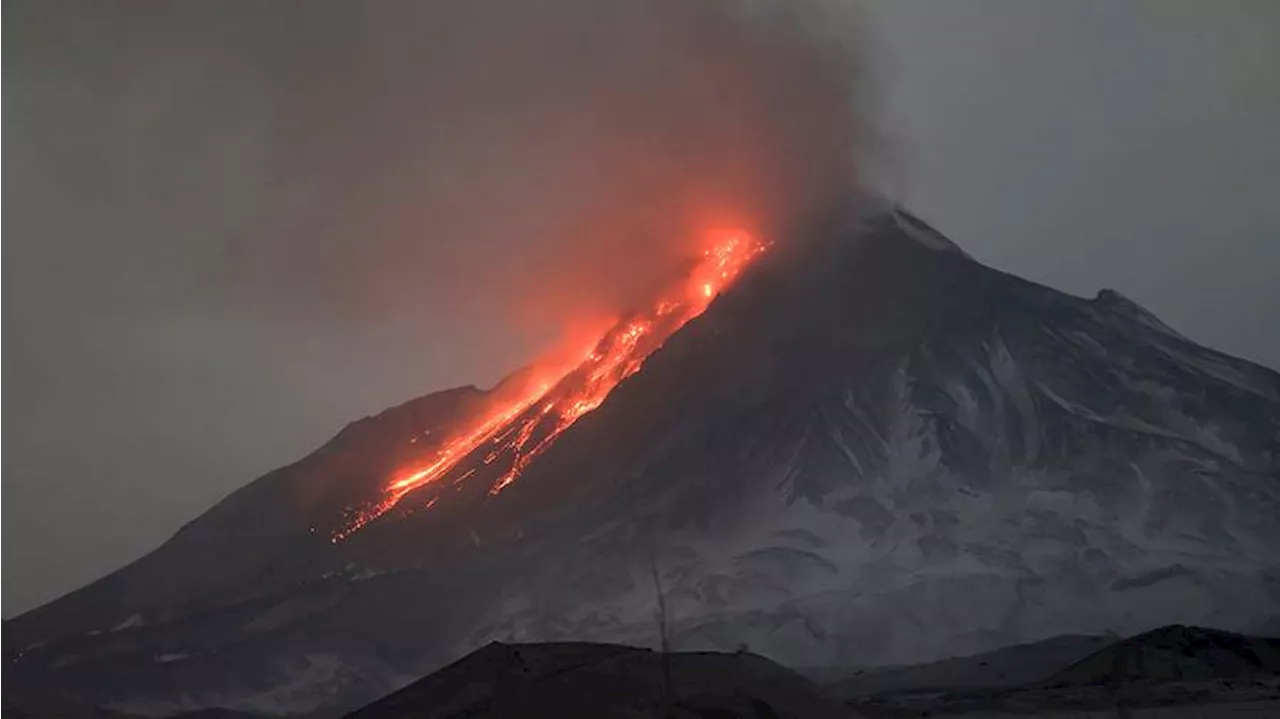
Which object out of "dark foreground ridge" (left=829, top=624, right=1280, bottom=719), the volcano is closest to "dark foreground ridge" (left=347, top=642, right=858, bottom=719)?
"dark foreground ridge" (left=829, top=624, right=1280, bottom=719)

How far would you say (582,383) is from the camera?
465 ft

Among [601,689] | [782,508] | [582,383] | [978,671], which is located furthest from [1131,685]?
[582,383]

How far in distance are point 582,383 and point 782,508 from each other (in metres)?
30.2

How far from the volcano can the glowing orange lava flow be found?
0.36 meters

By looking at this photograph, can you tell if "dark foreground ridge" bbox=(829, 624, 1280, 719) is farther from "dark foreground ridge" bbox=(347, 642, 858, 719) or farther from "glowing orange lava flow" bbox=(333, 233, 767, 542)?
"glowing orange lava flow" bbox=(333, 233, 767, 542)

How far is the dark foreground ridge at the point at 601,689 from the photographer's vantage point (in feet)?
143

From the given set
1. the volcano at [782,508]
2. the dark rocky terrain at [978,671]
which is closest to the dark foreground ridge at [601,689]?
the dark rocky terrain at [978,671]

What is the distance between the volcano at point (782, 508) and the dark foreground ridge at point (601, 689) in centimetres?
5067

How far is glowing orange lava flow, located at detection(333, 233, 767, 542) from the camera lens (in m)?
138

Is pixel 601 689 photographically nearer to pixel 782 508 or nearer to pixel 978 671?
pixel 978 671

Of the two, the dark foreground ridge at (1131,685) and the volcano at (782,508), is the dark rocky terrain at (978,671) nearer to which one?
the dark foreground ridge at (1131,685)

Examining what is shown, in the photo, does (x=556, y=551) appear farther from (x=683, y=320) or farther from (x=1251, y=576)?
(x=1251, y=576)

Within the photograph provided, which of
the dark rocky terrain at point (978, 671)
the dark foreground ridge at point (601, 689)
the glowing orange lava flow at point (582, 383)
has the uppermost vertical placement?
the glowing orange lava flow at point (582, 383)

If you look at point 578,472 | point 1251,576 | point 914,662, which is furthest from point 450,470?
point 1251,576
